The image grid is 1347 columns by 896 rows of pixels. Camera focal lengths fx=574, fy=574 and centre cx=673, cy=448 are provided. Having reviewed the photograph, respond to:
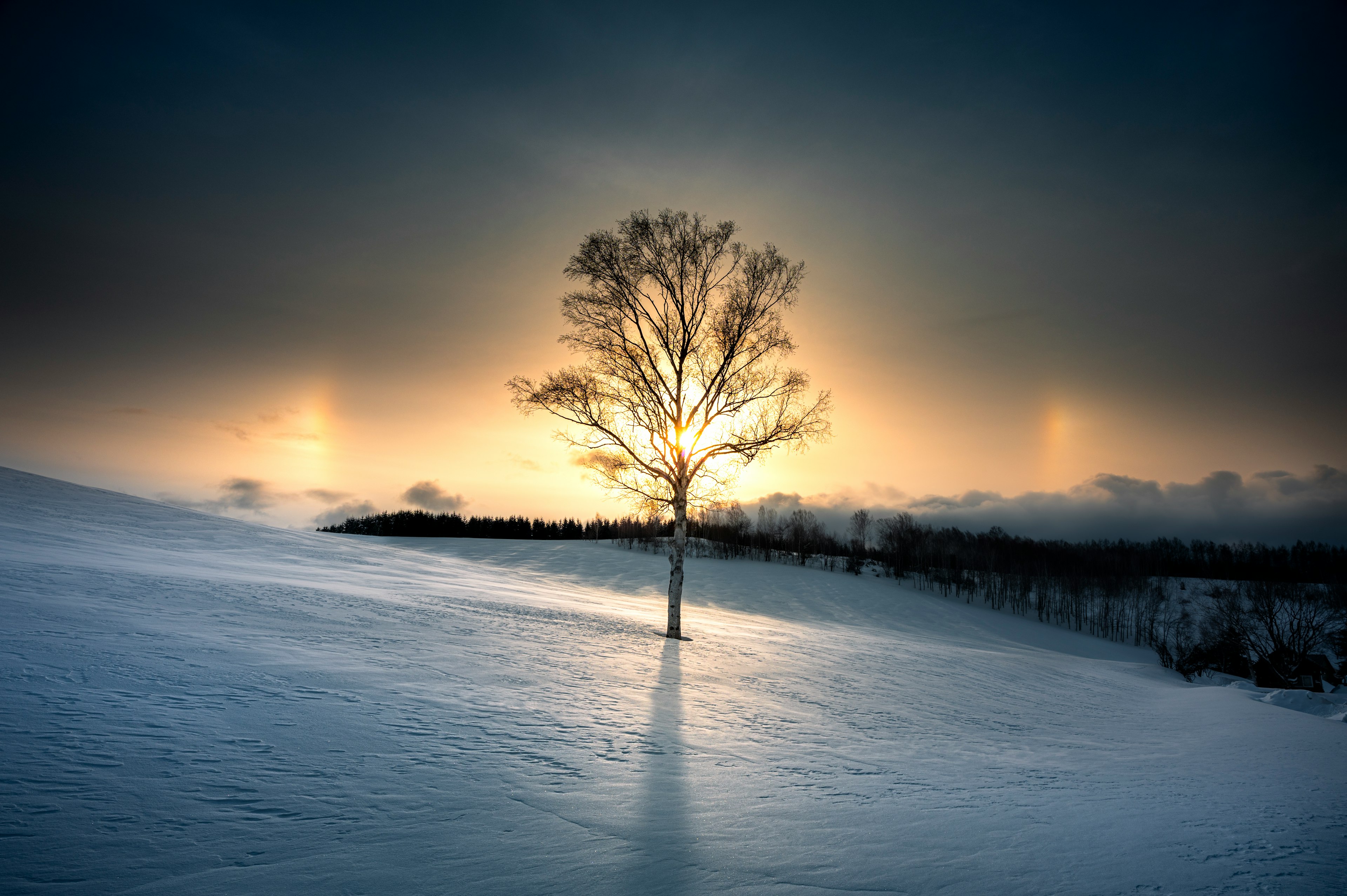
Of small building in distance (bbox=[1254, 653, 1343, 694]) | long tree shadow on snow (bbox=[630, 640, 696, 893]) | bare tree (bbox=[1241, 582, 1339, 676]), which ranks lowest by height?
small building in distance (bbox=[1254, 653, 1343, 694])

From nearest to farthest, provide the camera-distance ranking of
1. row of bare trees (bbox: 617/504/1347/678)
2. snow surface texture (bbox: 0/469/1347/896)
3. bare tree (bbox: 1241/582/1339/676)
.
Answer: snow surface texture (bbox: 0/469/1347/896)
bare tree (bbox: 1241/582/1339/676)
row of bare trees (bbox: 617/504/1347/678)

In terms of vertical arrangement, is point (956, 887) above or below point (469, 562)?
above

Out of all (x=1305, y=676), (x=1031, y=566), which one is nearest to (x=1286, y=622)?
(x=1305, y=676)

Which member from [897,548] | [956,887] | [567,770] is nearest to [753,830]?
[956,887]

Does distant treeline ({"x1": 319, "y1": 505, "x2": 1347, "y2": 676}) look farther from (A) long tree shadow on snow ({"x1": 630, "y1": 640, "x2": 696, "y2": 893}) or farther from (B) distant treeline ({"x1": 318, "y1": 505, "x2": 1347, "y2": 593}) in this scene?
(A) long tree shadow on snow ({"x1": 630, "y1": 640, "x2": 696, "y2": 893})

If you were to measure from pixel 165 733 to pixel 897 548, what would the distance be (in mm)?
99875

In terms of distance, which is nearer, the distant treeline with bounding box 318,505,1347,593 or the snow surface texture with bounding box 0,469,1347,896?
the snow surface texture with bounding box 0,469,1347,896

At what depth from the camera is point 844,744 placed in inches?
325

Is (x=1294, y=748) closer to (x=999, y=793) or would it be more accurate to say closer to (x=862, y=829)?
(x=999, y=793)

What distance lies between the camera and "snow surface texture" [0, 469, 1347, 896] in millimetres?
3838

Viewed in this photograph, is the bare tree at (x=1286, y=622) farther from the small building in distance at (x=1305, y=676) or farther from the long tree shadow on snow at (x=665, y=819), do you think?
the long tree shadow on snow at (x=665, y=819)

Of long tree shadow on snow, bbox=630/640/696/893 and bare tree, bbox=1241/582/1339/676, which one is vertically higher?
long tree shadow on snow, bbox=630/640/696/893

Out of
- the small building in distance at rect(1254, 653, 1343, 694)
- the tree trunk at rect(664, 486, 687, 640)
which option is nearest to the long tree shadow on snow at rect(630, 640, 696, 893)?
the tree trunk at rect(664, 486, 687, 640)

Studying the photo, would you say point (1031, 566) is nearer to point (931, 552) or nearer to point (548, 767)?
point (931, 552)
